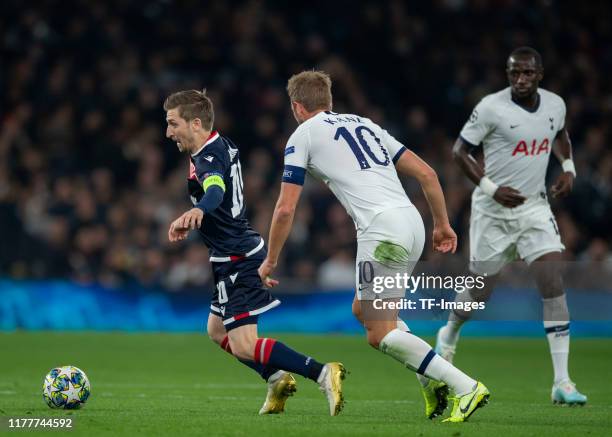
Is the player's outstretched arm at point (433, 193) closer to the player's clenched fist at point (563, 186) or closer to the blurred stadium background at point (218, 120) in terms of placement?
the player's clenched fist at point (563, 186)

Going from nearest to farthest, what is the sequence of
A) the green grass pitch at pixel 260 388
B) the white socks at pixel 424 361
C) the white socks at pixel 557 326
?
the green grass pitch at pixel 260 388 → the white socks at pixel 424 361 → the white socks at pixel 557 326

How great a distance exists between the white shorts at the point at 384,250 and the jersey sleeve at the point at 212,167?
97cm

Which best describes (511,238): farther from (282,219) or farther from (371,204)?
(282,219)

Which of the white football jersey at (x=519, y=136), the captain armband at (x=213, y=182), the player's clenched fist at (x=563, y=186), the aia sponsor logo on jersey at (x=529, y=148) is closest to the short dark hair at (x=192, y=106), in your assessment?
the captain armband at (x=213, y=182)

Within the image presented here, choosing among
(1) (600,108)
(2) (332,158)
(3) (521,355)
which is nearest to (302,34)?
(1) (600,108)

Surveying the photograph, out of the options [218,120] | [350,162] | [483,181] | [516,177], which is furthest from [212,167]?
[218,120]

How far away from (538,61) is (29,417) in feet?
15.7

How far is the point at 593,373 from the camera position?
11023 millimetres

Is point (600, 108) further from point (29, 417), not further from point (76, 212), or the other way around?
point (29, 417)

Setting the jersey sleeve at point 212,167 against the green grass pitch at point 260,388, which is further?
the jersey sleeve at point 212,167

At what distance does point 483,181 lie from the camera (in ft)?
29.9

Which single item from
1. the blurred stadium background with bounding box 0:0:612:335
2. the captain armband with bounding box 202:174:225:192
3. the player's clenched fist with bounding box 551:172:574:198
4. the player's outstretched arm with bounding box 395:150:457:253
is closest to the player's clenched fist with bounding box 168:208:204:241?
the captain armband with bounding box 202:174:225:192

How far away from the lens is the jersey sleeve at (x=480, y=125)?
9258 millimetres

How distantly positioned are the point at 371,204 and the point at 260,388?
3.32 metres
